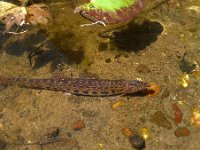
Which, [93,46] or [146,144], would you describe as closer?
[146,144]

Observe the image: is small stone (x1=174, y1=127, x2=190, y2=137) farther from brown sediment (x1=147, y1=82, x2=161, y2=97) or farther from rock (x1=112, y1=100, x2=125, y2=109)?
rock (x1=112, y1=100, x2=125, y2=109)

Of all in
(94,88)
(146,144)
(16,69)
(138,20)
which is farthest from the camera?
(138,20)

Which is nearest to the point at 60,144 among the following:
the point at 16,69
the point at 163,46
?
the point at 16,69

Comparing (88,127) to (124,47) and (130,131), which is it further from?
(124,47)

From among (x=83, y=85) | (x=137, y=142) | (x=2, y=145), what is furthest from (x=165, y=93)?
(x=2, y=145)

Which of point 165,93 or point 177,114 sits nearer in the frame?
point 177,114

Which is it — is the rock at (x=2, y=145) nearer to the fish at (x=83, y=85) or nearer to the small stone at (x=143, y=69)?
the fish at (x=83, y=85)

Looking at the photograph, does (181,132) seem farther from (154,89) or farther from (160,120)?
(154,89)
